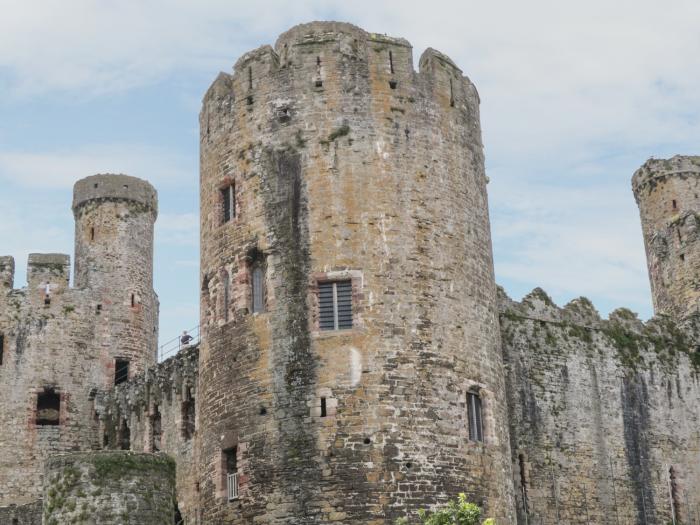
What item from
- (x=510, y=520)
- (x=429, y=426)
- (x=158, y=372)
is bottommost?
(x=510, y=520)

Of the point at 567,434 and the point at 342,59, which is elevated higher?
the point at 342,59

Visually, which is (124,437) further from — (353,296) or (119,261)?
(353,296)

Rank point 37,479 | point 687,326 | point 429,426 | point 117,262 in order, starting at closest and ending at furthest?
point 429,426 < point 687,326 < point 37,479 < point 117,262

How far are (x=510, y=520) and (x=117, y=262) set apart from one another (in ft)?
67.1

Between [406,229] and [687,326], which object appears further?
[687,326]

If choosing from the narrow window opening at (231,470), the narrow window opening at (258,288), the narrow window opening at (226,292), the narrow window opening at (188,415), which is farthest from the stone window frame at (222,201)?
the narrow window opening at (188,415)

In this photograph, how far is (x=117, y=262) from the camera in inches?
1671

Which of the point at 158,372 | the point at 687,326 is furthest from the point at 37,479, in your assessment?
the point at 687,326

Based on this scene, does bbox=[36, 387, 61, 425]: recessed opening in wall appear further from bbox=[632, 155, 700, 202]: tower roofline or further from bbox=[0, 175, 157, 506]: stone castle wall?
bbox=[632, 155, 700, 202]: tower roofline

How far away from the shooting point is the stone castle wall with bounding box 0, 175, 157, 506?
39469mm

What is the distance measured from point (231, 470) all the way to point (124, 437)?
1373cm

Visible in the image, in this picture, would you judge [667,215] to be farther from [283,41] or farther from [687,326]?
[283,41]

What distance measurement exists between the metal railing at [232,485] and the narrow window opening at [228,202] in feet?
18.5

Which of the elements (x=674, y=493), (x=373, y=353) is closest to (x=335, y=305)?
(x=373, y=353)
